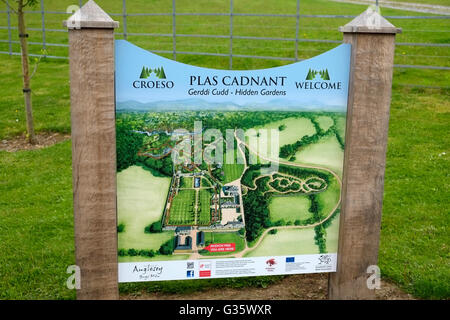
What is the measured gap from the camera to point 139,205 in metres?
4.07

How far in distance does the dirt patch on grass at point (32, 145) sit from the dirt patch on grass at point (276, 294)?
4.99 metres

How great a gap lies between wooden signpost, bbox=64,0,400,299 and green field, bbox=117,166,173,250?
0.34 feet

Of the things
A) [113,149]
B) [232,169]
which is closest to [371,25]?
[232,169]

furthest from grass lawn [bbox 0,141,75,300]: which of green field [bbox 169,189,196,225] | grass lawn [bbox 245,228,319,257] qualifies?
grass lawn [bbox 245,228,319,257]

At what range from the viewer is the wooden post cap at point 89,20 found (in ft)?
11.8

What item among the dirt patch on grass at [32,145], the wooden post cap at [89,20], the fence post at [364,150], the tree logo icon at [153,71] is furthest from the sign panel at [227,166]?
the dirt patch on grass at [32,145]

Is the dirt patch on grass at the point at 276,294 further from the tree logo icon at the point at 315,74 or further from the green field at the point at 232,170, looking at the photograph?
the tree logo icon at the point at 315,74

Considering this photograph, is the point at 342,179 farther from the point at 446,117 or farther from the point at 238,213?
the point at 446,117

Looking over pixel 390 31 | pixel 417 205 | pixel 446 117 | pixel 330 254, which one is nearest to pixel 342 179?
pixel 330 254

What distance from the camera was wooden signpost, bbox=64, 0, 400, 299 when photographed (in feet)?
12.1

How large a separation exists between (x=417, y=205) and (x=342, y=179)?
2.70 meters

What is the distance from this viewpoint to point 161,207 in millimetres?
4109

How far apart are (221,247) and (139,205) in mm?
692

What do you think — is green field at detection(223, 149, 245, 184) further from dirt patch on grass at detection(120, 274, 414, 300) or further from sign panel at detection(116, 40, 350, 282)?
dirt patch on grass at detection(120, 274, 414, 300)
